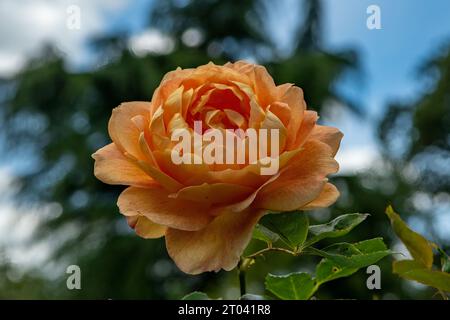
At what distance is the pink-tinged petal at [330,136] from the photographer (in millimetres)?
280

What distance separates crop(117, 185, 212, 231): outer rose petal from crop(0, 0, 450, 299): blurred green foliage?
125 inches

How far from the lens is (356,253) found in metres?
0.27

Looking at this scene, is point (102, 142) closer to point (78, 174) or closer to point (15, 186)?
point (78, 174)

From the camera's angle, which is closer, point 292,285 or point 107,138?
point 292,285

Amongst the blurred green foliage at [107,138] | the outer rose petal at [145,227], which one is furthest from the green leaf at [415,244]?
the blurred green foliage at [107,138]

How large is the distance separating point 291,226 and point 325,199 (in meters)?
0.02

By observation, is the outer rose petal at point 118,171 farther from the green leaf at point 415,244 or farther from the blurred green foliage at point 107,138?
the blurred green foliage at point 107,138

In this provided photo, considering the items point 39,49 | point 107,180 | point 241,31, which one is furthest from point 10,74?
point 107,180

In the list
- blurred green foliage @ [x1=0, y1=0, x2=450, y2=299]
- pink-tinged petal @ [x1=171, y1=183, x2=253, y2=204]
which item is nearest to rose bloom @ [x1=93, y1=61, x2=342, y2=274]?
pink-tinged petal @ [x1=171, y1=183, x2=253, y2=204]

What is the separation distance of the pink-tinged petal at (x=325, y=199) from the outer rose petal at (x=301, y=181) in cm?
1

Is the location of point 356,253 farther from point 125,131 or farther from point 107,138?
point 107,138

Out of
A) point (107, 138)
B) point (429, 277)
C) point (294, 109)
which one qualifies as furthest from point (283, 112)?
point (107, 138)
